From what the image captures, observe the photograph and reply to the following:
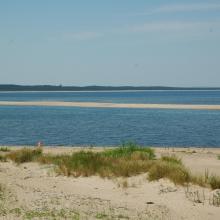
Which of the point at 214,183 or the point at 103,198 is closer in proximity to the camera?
the point at 103,198

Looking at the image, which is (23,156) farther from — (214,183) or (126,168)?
(214,183)

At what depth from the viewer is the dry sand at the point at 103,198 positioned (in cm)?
1049

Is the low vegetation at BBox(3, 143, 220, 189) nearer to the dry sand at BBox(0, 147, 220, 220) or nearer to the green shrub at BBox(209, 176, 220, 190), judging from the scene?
the green shrub at BBox(209, 176, 220, 190)

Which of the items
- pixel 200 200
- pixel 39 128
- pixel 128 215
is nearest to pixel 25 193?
pixel 128 215

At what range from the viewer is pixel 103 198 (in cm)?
1234

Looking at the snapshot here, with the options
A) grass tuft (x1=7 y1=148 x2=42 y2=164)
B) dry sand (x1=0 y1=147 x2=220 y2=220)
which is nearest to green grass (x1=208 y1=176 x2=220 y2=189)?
dry sand (x1=0 y1=147 x2=220 y2=220)

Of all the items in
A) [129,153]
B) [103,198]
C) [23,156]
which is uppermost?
[129,153]

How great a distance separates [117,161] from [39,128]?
98.6ft

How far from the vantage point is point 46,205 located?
36.2 ft

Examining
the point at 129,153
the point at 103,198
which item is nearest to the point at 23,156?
the point at 129,153

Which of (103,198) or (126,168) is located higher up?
(126,168)

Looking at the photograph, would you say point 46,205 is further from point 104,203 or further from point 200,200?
point 200,200

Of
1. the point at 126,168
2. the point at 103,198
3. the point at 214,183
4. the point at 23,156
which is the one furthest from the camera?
the point at 23,156

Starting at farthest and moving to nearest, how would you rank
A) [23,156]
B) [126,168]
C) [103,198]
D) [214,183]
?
[23,156] < [126,168] < [214,183] < [103,198]
